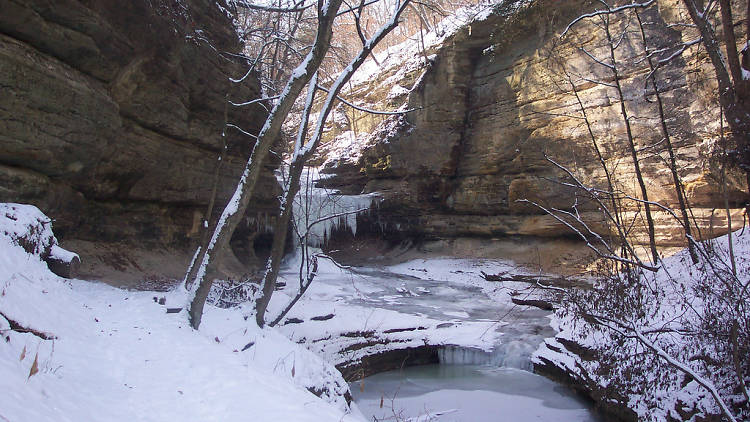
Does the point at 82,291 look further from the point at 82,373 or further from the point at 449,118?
the point at 449,118

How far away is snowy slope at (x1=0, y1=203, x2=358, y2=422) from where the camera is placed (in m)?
2.88

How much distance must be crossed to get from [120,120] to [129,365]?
8.35 m

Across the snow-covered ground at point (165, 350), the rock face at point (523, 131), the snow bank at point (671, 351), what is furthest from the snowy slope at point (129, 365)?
the rock face at point (523, 131)

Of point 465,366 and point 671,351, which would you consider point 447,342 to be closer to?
point 465,366

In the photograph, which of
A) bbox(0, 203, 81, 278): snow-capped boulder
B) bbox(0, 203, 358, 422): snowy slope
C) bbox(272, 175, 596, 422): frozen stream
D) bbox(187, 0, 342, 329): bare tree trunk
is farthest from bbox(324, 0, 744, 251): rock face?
bbox(0, 203, 81, 278): snow-capped boulder

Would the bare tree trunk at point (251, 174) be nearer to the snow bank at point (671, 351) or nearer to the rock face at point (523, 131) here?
the snow bank at point (671, 351)

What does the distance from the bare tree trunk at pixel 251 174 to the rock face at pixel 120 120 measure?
489 centimetres

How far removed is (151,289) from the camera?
10273 mm

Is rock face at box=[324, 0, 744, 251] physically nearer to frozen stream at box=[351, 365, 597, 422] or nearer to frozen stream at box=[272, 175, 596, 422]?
frozen stream at box=[272, 175, 596, 422]

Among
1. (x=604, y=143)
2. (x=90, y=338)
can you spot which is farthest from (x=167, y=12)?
(x=604, y=143)

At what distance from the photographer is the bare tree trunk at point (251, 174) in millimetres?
6199

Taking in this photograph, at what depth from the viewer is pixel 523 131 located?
18.2 metres

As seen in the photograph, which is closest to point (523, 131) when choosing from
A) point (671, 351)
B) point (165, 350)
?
point (671, 351)

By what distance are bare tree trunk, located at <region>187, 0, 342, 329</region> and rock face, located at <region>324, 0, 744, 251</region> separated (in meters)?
9.83
